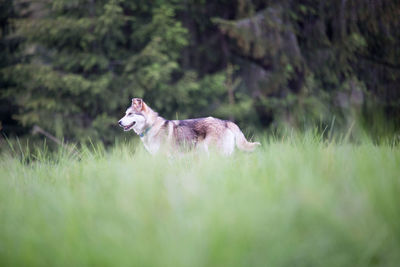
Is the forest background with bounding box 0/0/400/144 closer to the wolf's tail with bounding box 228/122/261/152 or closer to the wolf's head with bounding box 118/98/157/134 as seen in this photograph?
the wolf's head with bounding box 118/98/157/134

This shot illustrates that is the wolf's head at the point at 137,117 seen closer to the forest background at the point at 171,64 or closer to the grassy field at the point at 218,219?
the grassy field at the point at 218,219

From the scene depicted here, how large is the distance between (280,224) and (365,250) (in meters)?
0.53

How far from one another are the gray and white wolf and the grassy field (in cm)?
228

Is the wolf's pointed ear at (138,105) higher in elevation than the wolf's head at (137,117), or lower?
higher

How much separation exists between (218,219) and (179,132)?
138 inches

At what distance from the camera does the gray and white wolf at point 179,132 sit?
17.5 feet

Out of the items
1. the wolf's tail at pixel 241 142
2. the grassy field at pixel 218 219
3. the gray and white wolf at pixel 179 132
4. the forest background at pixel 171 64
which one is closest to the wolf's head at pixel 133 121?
the gray and white wolf at pixel 179 132

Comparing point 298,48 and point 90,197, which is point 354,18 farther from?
point 90,197

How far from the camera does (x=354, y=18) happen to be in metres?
9.59

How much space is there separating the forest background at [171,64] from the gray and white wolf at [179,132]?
14.1ft

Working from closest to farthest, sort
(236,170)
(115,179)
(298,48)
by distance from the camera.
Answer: (115,179)
(236,170)
(298,48)

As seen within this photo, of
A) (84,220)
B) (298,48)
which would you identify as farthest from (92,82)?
(84,220)

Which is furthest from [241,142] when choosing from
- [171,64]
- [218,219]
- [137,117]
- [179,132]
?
[171,64]

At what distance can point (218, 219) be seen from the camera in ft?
6.97
